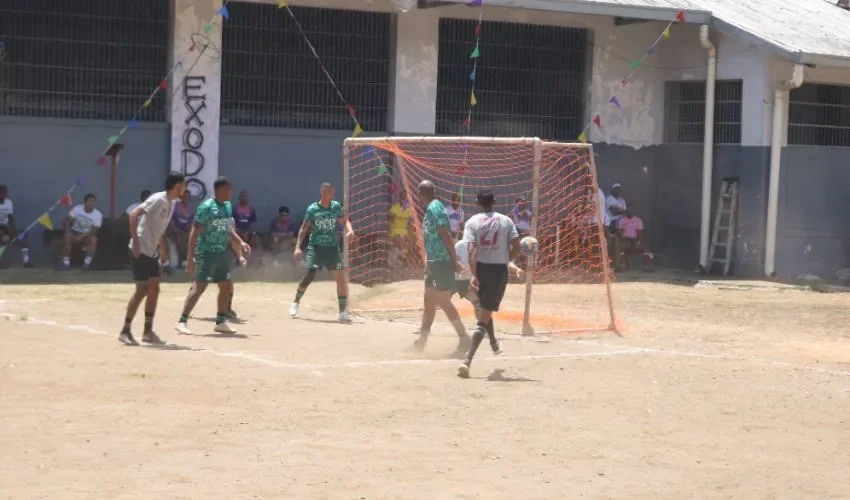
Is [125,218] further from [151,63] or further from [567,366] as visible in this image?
[567,366]

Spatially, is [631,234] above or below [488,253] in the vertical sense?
below

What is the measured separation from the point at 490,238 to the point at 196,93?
12.0 m

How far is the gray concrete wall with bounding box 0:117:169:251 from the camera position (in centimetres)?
2350

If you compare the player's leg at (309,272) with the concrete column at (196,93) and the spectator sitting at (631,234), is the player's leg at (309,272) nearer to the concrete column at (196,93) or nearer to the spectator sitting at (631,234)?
the concrete column at (196,93)

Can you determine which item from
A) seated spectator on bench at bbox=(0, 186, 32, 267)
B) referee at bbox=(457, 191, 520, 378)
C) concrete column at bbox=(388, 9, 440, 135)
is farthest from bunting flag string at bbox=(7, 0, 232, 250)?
referee at bbox=(457, 191, 520, 378)

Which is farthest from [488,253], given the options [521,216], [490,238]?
[521,216]

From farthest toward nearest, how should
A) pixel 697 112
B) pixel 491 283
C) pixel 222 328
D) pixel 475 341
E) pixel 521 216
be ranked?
pixel 697 112 < pixel 521 216 < pixel 222 328 < pixel 491 283 < pixel 475 341

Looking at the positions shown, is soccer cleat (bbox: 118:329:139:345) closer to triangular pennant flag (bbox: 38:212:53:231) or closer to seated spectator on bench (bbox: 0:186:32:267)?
triangular pennant flag (bbox: 38:212:53:231)

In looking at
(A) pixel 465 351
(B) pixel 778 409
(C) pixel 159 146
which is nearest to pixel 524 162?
(C) pixel 159 146

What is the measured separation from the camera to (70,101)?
23969 mm

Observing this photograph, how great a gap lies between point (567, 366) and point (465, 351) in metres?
1.26

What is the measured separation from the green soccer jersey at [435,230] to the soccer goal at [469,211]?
490cm

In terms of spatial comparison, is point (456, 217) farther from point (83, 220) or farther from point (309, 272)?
point (309, 272)

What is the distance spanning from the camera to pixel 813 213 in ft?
86.7
